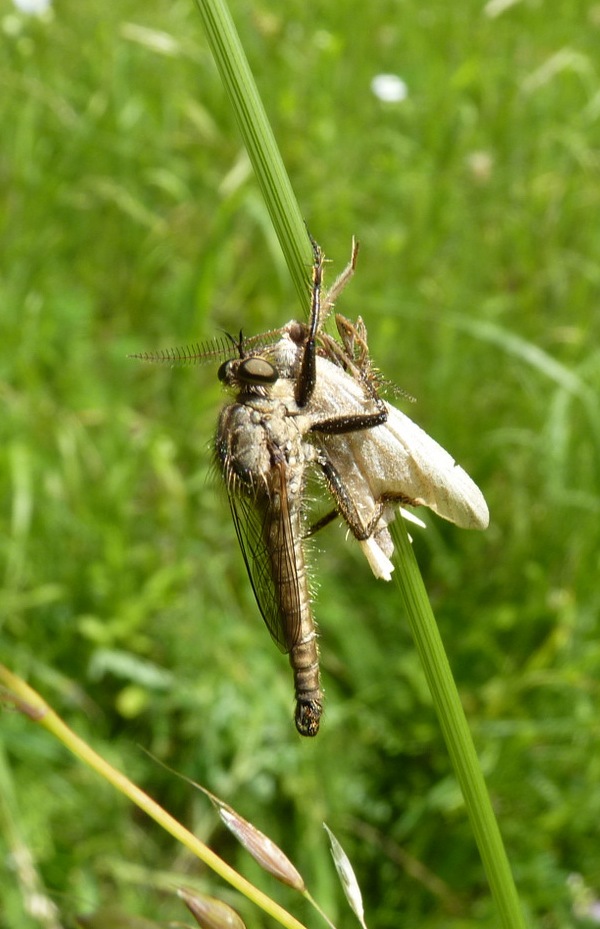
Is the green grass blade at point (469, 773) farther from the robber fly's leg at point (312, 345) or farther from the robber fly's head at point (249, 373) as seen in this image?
the robber fly's head at point (249, 373)

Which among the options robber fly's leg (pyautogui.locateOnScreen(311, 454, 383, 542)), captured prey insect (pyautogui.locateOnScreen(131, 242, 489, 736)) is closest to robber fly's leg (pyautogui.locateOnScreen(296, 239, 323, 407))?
captured prey insect (pyautogui.locateOnScreen(131, 242, 489, 736))

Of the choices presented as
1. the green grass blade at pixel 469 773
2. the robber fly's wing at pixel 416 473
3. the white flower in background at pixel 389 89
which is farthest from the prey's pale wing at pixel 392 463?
the white flower in background at pixel 389 89

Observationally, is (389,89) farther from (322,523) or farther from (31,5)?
(322,523)

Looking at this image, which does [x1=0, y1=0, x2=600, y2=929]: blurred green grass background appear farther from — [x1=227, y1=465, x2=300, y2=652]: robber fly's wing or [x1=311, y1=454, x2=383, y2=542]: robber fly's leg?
[x1=311, y1=454, x2=383, y2=542]: robber fly's leg

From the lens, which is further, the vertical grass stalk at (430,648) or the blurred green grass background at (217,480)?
the blurred green grass background at (217,480)

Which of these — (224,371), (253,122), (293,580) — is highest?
(253,122)

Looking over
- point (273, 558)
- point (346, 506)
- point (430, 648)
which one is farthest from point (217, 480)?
point (430, 648)
